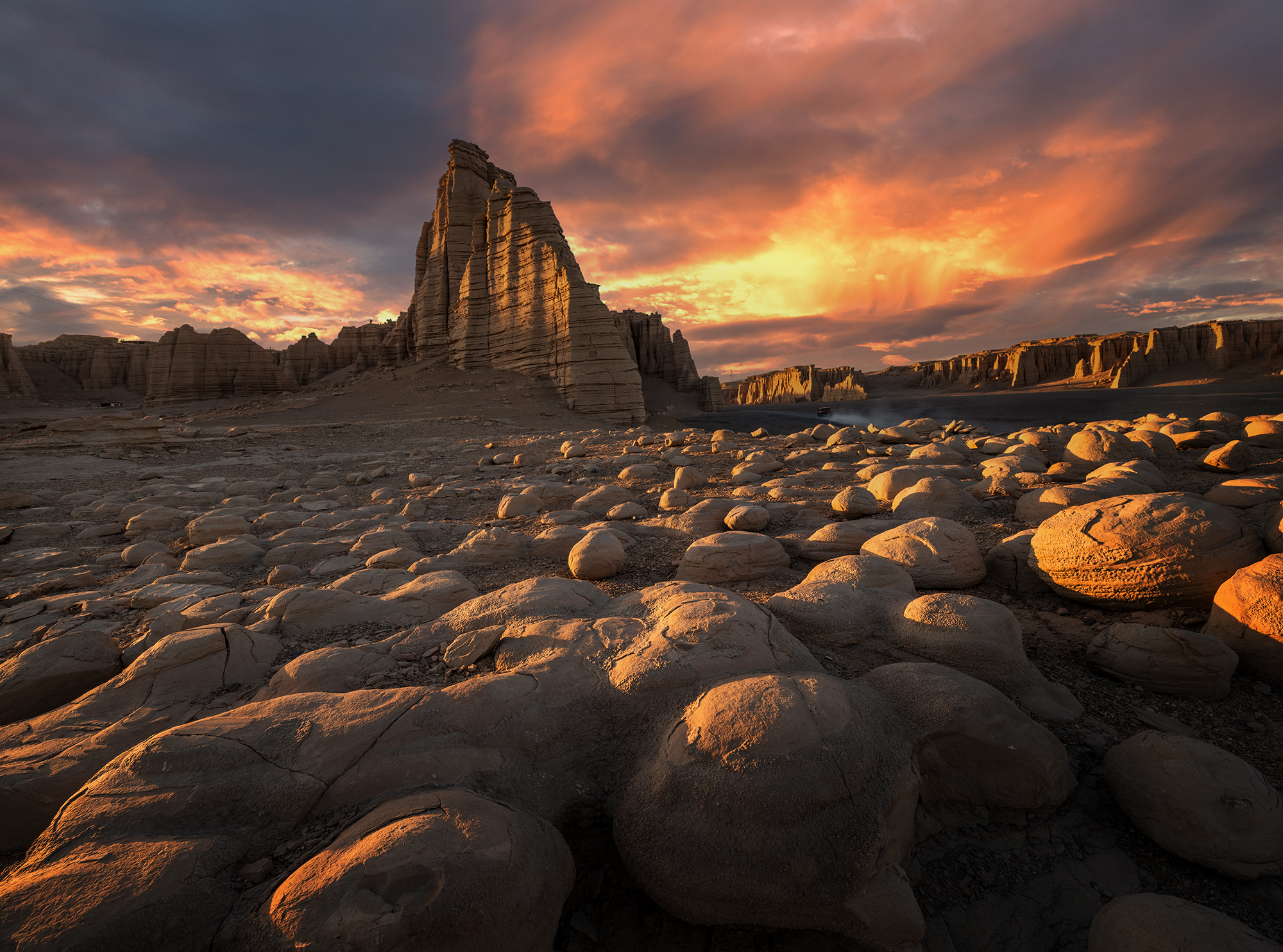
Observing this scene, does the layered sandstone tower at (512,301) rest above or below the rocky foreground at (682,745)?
above

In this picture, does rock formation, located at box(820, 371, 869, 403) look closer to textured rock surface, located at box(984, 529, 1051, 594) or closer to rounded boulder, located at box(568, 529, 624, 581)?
textured rock surface, located at box(984, 529, 1051, 594)

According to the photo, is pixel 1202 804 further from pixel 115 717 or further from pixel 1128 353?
pixel 1128 353

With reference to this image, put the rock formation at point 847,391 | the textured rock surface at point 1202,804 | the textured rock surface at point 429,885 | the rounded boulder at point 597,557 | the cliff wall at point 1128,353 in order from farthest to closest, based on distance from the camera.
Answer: the rock formation at point 847,391 → the cliff wall at point 1128,353 → the rounded boulder at point 597,557 → the textured rock surface at point 1202,804 → the textured rock surface at point 429,885

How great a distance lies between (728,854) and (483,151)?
33240mm

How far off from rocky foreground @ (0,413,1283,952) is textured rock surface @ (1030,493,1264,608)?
14 mm

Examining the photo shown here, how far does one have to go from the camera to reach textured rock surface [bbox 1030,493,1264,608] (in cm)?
247

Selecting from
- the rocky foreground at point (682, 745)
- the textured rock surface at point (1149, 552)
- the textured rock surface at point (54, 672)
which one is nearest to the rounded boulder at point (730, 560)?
the rocky foreground at point (682, 745)

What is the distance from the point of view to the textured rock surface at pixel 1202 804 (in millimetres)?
1446

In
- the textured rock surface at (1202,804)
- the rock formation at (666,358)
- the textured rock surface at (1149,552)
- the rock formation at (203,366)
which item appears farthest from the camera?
the rock formation at (666,358)

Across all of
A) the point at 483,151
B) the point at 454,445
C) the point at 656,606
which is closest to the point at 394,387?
the point at 454,445

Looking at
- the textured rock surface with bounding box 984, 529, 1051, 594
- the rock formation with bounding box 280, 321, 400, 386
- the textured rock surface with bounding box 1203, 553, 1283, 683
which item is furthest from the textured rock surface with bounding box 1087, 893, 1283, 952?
the rock formation with bounding box 280, 321, 400, 386

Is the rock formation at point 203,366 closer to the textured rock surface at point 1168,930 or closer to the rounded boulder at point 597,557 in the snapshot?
the rounded boulder at point 597,557

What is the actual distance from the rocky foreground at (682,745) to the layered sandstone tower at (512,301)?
55.8ft

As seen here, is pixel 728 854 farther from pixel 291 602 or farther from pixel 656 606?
pixel 291 602
